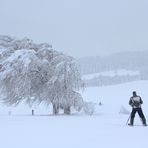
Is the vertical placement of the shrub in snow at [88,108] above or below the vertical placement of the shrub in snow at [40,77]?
below

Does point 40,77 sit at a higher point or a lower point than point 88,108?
higher

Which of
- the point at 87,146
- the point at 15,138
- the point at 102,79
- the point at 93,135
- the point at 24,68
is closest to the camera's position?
the point at 87,146

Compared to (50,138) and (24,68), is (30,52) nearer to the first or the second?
(24,68)

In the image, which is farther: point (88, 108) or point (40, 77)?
point (88, 108)

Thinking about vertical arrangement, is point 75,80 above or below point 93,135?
above

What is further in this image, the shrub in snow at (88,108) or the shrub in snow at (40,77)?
the shrub in snow at (88,108)

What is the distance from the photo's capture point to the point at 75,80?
98.3 feet

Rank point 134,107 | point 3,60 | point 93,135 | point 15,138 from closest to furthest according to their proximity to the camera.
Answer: point 15,138, point 93,135, point 134,107, point 3,60

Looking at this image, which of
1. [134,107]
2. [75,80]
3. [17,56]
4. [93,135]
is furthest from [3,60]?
[93,135]

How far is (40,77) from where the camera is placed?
30.7m

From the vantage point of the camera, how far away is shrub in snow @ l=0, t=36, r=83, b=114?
29.3 metres

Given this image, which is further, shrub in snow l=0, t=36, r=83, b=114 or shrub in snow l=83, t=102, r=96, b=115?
shrub in snow l=83, t=102, r=96, b=115

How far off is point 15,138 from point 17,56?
17607mm

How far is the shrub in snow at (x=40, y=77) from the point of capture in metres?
29.3
